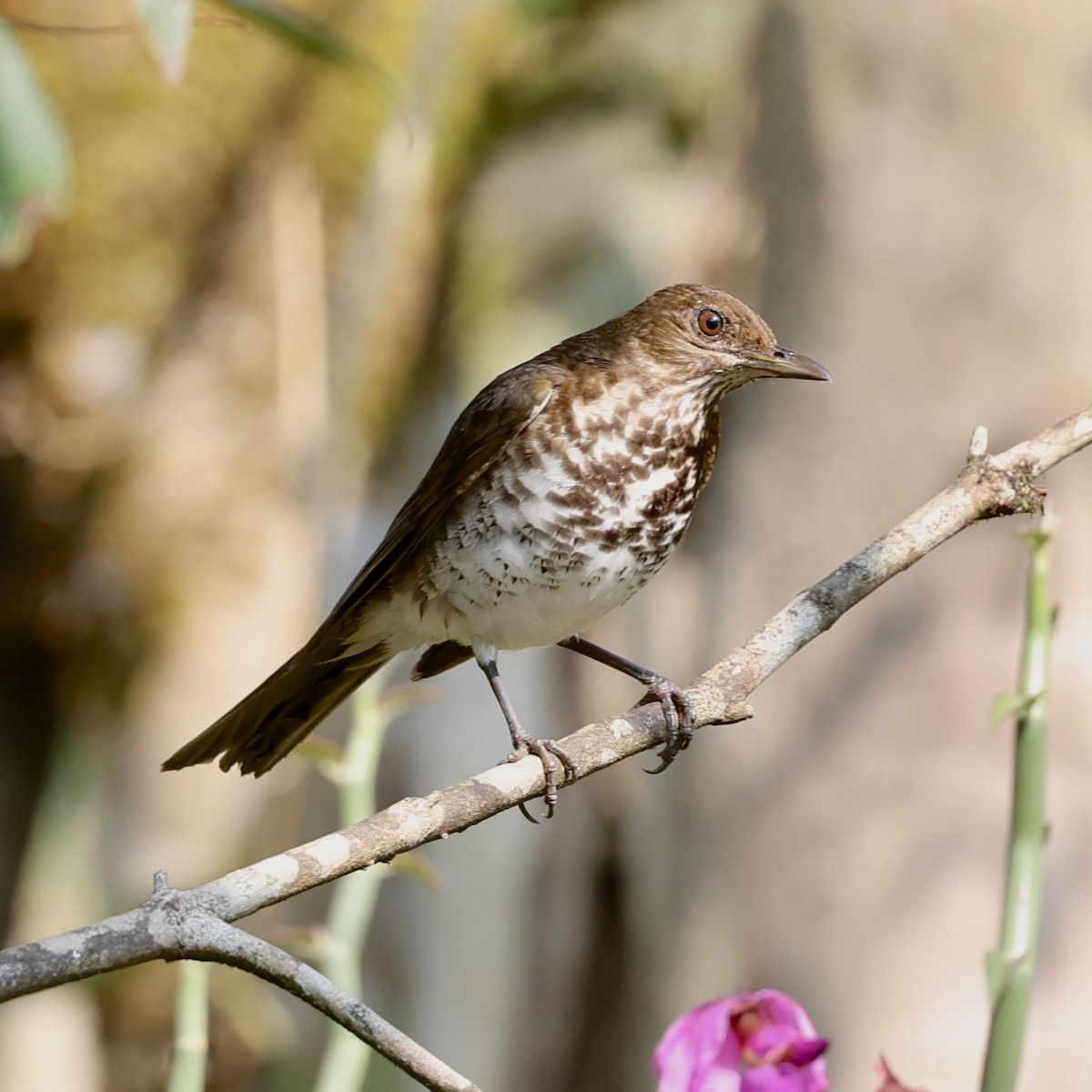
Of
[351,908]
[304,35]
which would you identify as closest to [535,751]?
[351,908]

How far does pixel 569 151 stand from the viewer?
5.29m

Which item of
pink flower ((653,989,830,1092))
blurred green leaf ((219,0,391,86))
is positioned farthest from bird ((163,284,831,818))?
pink flower ((653,989,830,1092))

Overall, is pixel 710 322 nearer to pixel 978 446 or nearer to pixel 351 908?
pixel 978 446

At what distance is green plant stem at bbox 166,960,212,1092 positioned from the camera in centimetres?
148

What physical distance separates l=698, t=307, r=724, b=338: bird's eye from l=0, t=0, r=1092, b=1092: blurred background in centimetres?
187

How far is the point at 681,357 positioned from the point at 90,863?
3.31m

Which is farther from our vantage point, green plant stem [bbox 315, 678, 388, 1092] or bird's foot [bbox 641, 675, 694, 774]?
bird's foot [bbox 641, 675, 694, 774]

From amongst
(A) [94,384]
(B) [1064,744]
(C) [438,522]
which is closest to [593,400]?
(C) [438,522]

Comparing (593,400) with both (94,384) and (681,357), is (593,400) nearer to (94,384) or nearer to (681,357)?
(681,357)

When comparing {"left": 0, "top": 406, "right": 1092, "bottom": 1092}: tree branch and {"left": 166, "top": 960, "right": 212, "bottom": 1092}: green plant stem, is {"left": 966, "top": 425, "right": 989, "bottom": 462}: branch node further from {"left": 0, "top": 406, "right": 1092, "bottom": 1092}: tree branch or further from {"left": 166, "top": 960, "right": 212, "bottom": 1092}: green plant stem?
{"left": 166, "top": 960, "right": 212, "bottom": 1092}: green plant stem

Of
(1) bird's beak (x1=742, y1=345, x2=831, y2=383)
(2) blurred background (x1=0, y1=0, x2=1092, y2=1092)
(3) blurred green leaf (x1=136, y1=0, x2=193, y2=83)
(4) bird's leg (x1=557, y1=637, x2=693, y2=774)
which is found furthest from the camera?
(2) blurred background (x1=0, y1=0, x2=1092, y2=1092)

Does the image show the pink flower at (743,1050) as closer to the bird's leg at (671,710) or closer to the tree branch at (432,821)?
the tree branch at (432,821)

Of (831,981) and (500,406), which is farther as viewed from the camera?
→ (831,981)

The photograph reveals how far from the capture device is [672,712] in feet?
7.77
